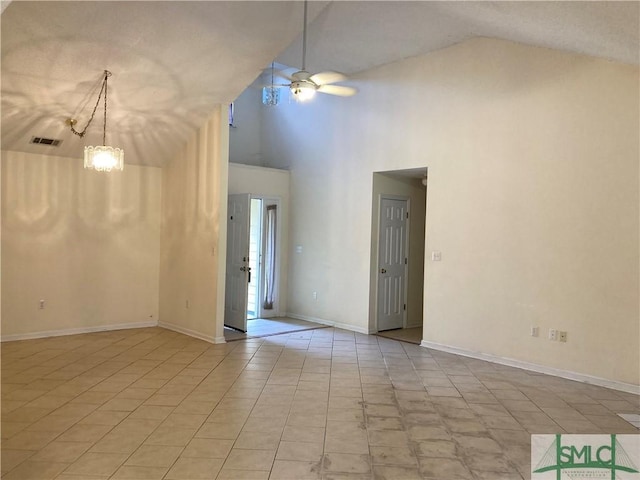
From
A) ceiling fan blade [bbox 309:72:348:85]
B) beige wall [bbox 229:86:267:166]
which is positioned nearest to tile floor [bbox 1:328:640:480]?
ceiling fan blade [bbox 309:72:348:85]

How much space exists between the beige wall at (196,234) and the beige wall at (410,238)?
216 centimetres

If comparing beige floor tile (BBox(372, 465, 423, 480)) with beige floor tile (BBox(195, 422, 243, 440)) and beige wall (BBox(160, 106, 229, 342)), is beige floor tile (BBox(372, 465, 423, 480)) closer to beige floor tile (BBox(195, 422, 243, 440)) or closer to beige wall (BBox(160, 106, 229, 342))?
beige floor tile (BBox(195, 422, 243, 440))

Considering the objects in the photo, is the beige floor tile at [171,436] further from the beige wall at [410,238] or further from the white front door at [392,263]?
the white front door at [392,263]

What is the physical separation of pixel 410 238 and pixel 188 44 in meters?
4.24

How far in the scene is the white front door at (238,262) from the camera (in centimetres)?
667

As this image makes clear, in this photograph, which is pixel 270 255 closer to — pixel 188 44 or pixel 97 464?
pixel 188 44

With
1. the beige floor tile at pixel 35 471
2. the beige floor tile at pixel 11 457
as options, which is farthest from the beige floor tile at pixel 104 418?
the beige floor tile at pixel 35 471

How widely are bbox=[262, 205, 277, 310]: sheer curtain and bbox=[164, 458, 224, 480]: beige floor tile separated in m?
5.08

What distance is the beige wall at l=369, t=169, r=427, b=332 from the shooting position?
6828mm

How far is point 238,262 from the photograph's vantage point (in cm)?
684

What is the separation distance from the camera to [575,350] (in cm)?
477

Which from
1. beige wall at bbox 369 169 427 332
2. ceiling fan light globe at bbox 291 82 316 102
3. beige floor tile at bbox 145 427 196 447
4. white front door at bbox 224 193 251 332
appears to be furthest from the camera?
beige wall at bbox 369 169 427 332

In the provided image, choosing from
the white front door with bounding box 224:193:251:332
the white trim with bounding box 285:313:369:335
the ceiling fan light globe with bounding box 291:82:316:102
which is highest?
the ceiling fan light globe with bounding box 291:82:316:102

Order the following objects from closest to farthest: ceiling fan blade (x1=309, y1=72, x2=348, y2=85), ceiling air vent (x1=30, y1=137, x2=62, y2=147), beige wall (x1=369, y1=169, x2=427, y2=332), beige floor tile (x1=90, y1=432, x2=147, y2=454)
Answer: beige floor tile (x1=90, y1=432, x2=147, y2=454) < ceiling fan blade (x1=309, y1=72, x2=348, y2=85) < ceiling air vent (x1=30, y1=137, x2=62, y2=147) < beige wall (x1=369, y1=169, x2=427, y2=332)
